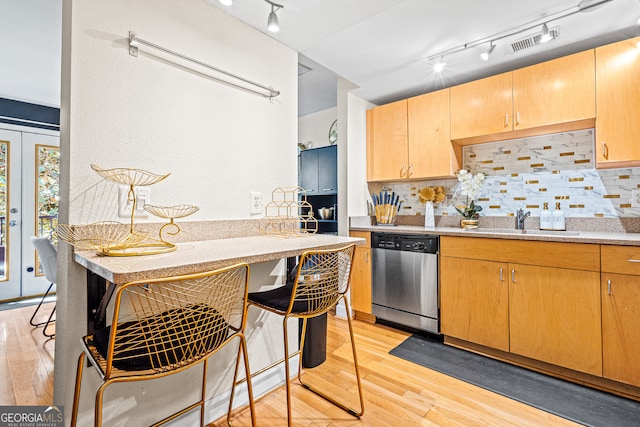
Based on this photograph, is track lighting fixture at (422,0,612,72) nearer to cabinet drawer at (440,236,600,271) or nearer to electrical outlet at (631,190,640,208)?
electrical outlet at (631,190,640,208)

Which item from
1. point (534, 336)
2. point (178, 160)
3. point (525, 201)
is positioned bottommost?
point (534, 336)

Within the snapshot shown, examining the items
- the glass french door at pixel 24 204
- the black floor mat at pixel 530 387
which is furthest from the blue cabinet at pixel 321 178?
the glass french door at pixel 24 204

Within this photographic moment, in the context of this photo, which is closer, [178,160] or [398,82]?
[178,160]

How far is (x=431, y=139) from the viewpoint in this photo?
284 centimetres

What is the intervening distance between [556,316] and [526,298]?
19 cm

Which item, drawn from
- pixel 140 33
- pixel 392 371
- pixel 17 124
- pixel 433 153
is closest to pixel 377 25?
pixel 433 153

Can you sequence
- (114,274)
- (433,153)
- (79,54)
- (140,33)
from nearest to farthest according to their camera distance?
(114,274) < (79,54) < (140,33) < (433,153)

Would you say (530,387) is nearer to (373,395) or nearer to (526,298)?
(526,298)

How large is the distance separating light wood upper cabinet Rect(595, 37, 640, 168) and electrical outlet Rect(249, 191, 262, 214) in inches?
92.0

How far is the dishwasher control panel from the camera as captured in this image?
2.53 meters

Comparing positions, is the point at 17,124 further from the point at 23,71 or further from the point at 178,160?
the point at 178,160

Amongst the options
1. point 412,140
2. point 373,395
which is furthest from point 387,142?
point 373,395

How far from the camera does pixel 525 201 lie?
2631mm

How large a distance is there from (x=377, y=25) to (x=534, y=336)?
93.4 inches
